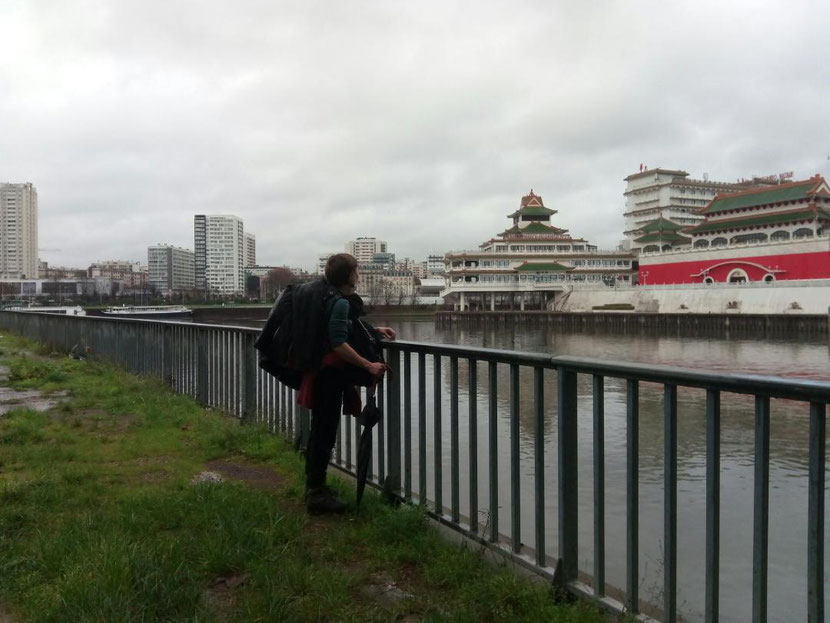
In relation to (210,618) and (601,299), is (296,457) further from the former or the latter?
(601,299)

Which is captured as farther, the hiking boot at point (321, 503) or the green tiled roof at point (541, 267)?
the green tiled roof at point (541, 267)

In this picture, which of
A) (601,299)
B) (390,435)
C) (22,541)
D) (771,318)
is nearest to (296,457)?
(390,435)

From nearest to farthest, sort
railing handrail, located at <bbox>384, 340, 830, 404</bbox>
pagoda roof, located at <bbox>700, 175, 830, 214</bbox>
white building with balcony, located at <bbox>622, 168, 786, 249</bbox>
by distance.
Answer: railing handrail, located at <bbox>384, 340, 830, 404</bbox>
pagoda roof, located at <bbox>700, 175, 830, 214</bbox>
white building with balcony, located at <bbox>622, 168, 786, 249</bbox>

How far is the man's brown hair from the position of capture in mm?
3564

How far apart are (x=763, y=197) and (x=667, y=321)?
1947 cm

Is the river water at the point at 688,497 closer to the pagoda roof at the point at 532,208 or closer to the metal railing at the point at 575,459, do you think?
the metal railing at the point at 575,459

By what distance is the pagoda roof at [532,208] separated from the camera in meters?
84.4

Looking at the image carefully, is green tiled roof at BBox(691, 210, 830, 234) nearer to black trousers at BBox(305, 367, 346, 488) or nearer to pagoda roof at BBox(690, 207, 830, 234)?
pagoda roof at BBox(690, 207, 830, 234)

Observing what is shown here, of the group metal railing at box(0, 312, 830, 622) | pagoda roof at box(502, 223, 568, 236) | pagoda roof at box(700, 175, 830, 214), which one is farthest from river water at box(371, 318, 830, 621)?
pagoda roof at box(502, 223, 568, 236)

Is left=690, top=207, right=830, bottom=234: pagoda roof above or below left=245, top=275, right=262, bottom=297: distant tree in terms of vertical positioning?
above

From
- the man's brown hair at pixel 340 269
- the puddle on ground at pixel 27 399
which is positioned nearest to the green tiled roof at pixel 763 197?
the puddle on ground at pixel 27 399

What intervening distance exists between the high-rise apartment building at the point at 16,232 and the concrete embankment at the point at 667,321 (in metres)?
133

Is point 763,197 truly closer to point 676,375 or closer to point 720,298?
point 720,298

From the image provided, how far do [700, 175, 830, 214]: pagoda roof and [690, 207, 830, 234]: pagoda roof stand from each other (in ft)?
4.61
